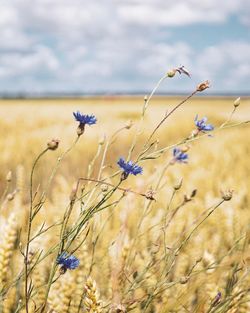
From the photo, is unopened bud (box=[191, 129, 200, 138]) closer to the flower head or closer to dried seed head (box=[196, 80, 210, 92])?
dried seed head (box=[196, 80, 210, 92])

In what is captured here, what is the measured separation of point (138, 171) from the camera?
1.00 m

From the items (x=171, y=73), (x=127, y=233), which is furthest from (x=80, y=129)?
(x=127, y=233)

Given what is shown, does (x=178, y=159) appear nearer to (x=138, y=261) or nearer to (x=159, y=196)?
(x=138, y=261)

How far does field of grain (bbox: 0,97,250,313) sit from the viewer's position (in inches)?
37.9

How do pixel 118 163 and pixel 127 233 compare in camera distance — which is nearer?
pixel 118 163

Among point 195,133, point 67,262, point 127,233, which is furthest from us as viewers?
point 127,233

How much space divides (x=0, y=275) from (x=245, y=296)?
56 cm

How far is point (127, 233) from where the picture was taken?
1.70m

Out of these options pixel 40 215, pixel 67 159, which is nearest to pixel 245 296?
pixel 40 215

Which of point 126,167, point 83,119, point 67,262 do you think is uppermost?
point 83,119

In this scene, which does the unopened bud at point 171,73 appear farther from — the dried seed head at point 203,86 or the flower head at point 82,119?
the flower head at point 82,119

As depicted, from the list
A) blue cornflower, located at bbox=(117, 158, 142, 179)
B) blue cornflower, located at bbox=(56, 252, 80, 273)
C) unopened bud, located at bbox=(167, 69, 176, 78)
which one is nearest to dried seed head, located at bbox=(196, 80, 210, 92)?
unopened bud, located at bbox=(167, 69, 176, 78)

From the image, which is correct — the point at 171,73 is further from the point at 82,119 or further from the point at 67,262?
the point at 67,262

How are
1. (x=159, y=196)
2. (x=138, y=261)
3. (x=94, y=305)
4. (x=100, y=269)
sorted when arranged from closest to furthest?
(x=94, y=305) < (x=100, y=269) < (x=138, y=261) < (x=159, y=196)
